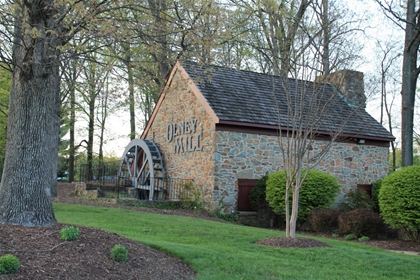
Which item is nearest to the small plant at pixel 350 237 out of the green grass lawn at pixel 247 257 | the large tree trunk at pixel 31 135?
the green grass lawn at pixel 247 257

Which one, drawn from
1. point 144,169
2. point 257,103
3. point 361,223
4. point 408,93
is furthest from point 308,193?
point 144,169

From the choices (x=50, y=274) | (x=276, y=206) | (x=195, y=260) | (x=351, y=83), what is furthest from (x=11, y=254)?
(x=351, y=83)

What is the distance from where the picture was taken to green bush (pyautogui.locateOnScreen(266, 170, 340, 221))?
14094mm

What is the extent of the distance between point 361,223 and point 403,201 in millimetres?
1443

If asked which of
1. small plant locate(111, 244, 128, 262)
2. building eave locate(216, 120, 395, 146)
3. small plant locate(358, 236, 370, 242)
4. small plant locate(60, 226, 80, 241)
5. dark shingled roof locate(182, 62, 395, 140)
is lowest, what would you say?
small plant locate(358, 236, 370, 242)

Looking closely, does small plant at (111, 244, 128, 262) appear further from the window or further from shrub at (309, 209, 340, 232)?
the window

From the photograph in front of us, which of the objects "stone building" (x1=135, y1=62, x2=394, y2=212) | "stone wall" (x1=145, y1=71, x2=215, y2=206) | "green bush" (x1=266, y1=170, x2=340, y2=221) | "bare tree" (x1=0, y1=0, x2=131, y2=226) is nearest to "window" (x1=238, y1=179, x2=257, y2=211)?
"stone building" (x1=135, y1=62, x2=394, y2=212)

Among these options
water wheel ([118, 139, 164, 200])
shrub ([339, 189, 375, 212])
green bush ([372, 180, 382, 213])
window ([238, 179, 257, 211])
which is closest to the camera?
window ([238, 179, 257, 211])

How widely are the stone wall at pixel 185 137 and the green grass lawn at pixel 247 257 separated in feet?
15.8

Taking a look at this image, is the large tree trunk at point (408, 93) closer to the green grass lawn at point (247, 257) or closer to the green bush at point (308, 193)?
the green bush at point (308, 193)

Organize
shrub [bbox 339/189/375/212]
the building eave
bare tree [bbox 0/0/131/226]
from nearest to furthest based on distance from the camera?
bare tree [bbox 0/0/131/226] < the building eave < shrub [bbox 339/189/375/212]

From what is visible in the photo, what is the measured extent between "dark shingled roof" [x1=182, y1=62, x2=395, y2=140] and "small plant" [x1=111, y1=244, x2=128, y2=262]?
9.07 m

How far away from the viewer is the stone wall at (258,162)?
15.2 meters

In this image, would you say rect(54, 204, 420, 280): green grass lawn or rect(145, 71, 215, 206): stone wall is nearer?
rect(54, 204, 420, 280): green grass lawn
